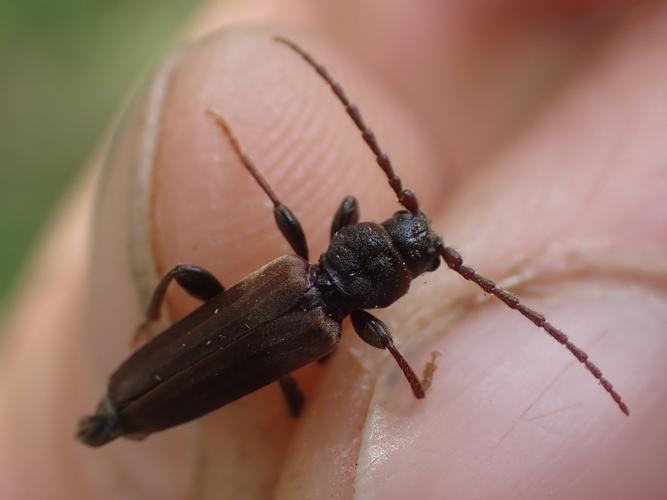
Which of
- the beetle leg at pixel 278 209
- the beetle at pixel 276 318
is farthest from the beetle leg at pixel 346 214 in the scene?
the beetle leg at pixel 278 209

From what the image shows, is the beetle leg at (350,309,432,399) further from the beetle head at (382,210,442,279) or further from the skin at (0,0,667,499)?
the beetle head at (382,210,442,279)

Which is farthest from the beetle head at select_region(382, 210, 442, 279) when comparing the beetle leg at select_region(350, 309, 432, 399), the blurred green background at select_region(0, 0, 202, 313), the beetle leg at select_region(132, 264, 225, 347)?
the blurred green background at select_region(0, 0, 202, 313)

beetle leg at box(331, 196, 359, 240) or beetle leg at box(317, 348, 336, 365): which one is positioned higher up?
beetle leg at box(331, 196, 359, 240)

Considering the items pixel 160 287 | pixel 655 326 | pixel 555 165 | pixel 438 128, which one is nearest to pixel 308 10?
pixel 438 128

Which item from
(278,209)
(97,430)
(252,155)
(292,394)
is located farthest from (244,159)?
(97,430)

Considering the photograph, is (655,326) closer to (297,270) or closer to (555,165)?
(555,165)

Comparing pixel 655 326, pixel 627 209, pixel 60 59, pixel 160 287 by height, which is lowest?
pixel 655 326

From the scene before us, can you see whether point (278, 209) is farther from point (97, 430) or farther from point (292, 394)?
point (97, 430)

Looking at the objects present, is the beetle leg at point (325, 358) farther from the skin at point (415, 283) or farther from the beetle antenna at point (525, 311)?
the beetle antenna at point (525, 311)
